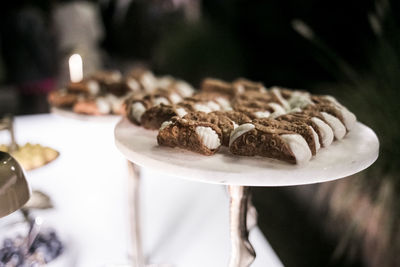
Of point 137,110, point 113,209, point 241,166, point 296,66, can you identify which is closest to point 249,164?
point 241,166

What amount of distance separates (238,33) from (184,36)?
0.58 meters

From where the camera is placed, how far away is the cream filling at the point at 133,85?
163 cm

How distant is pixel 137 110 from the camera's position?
41.6 inches

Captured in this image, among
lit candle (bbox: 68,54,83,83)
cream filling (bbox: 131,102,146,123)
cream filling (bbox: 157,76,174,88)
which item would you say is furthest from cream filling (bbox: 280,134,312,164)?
lit candle (bbox: 68,54,83,83)

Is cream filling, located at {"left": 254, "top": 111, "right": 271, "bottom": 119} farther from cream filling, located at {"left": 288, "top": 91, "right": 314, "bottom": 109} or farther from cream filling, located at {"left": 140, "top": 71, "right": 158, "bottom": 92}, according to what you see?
cream filling, located at {"left": 140, "top": 71, "right": 158, "bottom": 92}

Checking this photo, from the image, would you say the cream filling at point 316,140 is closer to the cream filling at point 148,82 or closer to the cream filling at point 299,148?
the cream filling at point 299,148

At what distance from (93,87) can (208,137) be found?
95cm

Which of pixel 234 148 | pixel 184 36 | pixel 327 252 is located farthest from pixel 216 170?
pixel 184 36

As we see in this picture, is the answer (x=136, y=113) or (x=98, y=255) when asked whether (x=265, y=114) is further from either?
(x=98, y=255)

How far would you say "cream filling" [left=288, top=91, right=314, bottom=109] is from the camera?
1099mm

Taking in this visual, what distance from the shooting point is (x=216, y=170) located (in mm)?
743

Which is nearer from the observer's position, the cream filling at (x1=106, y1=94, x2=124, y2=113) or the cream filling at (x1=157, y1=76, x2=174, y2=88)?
the cream filling at (x1=106, y1=94, x2=124, y2=113)

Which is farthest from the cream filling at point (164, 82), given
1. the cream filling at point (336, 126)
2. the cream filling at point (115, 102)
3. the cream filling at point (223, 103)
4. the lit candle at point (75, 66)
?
the cream filling at point (336, 126)

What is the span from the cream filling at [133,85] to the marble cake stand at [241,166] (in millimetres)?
694
